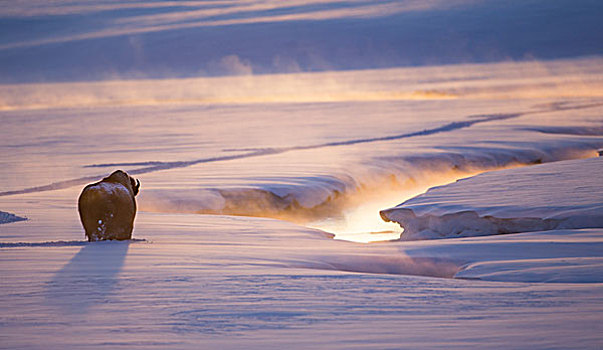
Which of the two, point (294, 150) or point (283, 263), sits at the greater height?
point (294, 150)

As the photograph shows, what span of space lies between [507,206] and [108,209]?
2.34m

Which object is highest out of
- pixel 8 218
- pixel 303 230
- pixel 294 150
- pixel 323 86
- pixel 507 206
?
pixel 323 86

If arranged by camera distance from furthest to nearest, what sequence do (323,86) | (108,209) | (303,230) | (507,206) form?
(323,86) → (303,230) → (507,206) → (108,209)

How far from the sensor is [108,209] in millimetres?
4832

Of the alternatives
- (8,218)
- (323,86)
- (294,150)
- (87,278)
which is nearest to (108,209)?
(87,278)

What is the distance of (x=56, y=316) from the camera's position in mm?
3441

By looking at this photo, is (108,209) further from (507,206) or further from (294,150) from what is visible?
(294,150)

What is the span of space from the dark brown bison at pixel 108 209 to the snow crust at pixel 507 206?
1843mm

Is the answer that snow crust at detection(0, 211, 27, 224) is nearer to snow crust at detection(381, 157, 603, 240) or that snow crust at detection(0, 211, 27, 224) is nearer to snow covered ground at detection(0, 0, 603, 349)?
snow covered ground at detection(0, 0, 603, 349)

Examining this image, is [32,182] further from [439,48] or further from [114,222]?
[439,48]

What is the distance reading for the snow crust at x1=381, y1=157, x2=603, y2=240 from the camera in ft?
17.2

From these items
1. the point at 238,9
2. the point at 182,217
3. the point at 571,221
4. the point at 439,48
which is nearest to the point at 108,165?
the point at 182,217

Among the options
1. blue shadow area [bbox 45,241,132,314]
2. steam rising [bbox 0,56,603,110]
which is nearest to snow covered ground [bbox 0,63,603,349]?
blue shadow area [bbox 45,241,132,314]

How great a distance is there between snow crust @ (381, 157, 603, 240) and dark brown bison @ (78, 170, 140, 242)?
1.84m
